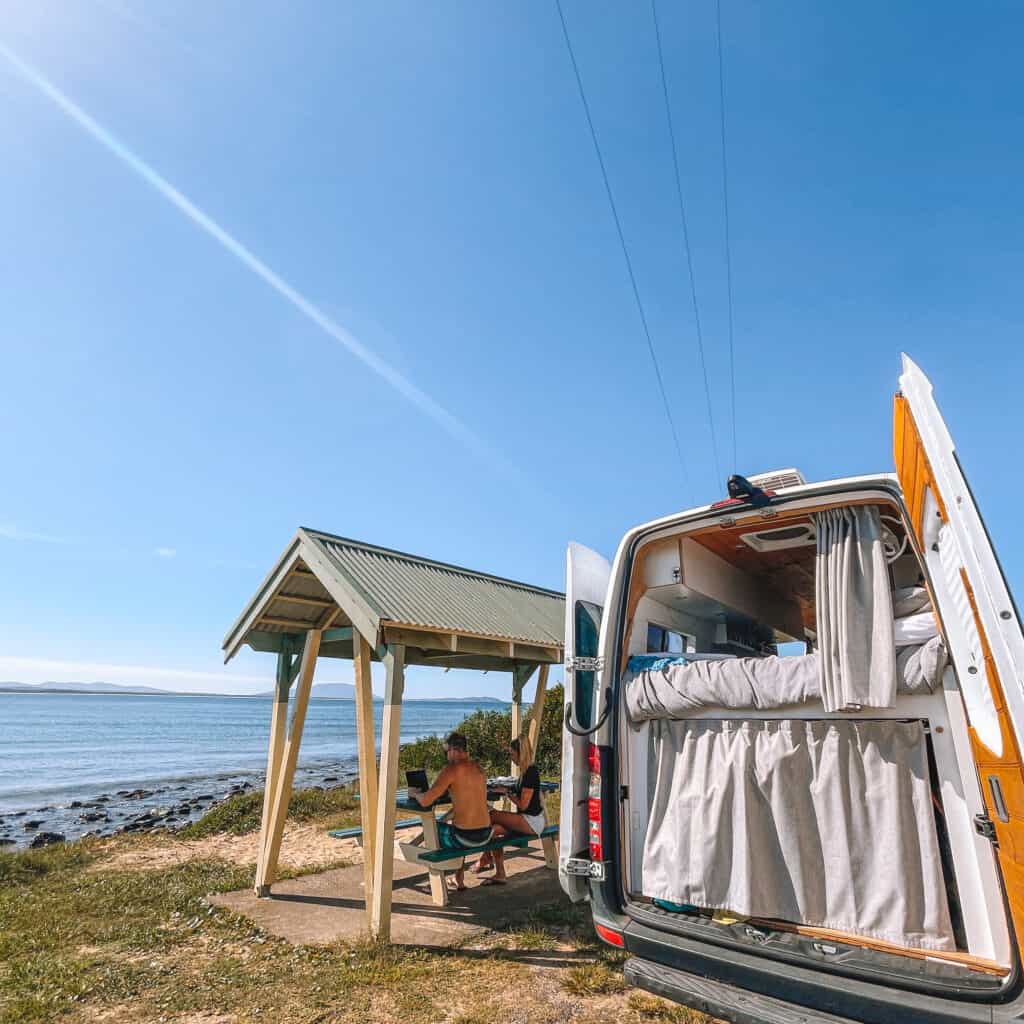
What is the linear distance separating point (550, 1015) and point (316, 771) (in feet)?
99.7

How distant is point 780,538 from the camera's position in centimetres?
469

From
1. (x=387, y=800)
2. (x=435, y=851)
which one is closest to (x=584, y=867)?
(x=387, y=800)

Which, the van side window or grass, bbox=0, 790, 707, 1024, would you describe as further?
the van side window

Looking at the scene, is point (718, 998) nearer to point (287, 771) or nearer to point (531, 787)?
point (531, 787)

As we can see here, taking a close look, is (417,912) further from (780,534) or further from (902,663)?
(902,663)

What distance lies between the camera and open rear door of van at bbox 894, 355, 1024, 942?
2.08 meters

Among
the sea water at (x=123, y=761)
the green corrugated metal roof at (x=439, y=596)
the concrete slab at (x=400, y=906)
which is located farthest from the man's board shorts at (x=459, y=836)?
the sea water at (x=123, y=761)

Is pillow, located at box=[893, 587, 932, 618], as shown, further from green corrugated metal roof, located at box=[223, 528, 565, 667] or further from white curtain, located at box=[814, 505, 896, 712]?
green corrugated metal roof, located at box=[223, 528, 565, 667]

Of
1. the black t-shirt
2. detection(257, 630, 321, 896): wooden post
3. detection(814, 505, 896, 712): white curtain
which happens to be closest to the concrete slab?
detection(257, 630, 321, 896): wooden post

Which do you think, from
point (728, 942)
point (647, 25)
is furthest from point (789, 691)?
point (647, 25)

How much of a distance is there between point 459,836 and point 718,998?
3956mm

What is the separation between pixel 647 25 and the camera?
5902mm

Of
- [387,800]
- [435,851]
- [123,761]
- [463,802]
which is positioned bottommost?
[123,761]

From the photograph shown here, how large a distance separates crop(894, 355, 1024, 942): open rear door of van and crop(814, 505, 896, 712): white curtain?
42 cm
